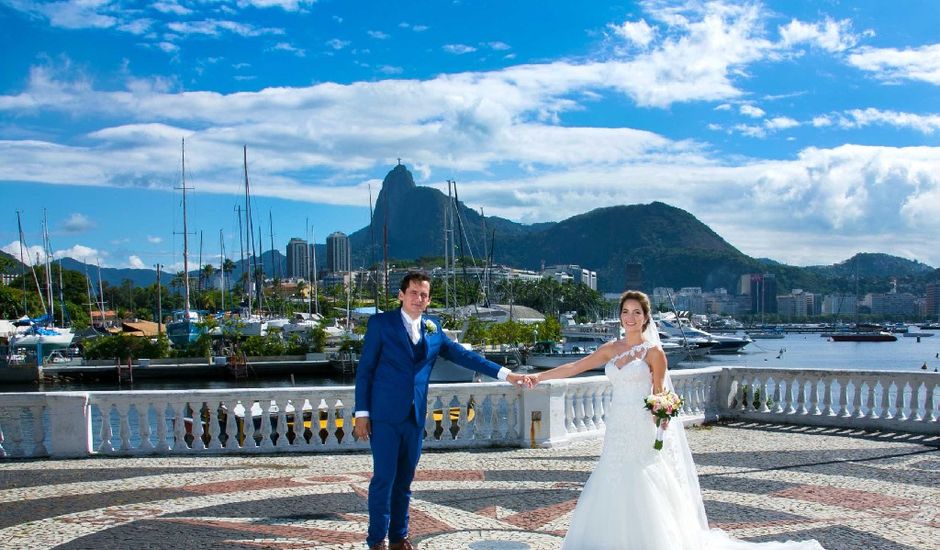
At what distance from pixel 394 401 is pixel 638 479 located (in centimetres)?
192

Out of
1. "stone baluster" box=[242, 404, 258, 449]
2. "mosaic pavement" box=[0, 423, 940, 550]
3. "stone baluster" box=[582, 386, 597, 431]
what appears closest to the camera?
"mosaic pavement" box=[0, 423, 940, 550]

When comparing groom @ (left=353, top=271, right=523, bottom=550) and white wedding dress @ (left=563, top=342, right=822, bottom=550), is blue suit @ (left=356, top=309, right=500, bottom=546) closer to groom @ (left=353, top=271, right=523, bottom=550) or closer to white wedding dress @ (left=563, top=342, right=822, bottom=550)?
groom @ (left=353, top=271, right=523, bottom=550)

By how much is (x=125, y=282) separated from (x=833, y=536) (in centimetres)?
17245

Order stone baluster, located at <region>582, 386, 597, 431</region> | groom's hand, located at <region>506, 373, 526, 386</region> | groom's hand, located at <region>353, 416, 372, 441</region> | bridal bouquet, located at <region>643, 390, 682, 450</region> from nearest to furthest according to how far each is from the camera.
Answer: groom's hand, located at <region>353, 416, 372, 441</region> → bridal bouquet, located at <region>643, 390, 682, 450</region> → groom's hand, located at <region>506, 373, 526, 386</region> → stone baluster, located at <region>582, 386, 597, 431</region>

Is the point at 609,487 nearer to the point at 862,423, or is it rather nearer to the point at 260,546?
the point at 260,546

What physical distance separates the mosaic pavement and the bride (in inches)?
28.6

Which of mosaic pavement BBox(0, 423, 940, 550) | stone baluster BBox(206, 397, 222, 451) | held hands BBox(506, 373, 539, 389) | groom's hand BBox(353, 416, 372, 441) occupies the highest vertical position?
held hands BBox(506, 373, 539, 389)

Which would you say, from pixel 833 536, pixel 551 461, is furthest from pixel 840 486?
pixel 551 461

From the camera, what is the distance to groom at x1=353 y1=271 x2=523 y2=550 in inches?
251

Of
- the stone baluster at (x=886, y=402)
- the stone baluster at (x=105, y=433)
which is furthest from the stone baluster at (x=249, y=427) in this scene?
the stone baluster at (x=886, y=402)

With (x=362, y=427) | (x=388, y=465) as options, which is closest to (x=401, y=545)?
(x=388, y=465)

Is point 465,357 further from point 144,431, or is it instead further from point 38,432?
point 38,432

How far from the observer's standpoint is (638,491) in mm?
6457

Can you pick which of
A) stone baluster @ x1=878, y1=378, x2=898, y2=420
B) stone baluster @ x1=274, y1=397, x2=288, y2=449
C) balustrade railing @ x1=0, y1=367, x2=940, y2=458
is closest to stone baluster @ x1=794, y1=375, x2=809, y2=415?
balustrade railing @ x1=0, y1=367, x2=940, y2=458
